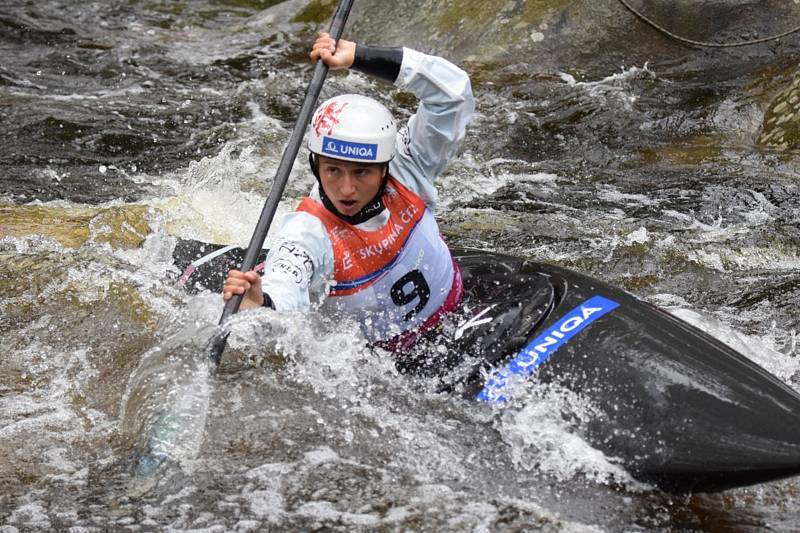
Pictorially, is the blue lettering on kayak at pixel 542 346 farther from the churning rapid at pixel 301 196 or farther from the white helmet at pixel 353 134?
the white helmet at pixel 353 134

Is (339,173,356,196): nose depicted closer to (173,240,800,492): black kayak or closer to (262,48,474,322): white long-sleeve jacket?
(262,48,474,322): white long-sleeve jacket

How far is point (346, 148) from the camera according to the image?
3707 millimetres

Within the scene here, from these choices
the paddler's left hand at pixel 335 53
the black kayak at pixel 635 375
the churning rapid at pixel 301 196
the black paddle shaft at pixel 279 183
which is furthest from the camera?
the paddler's left hand at pixel 335 53

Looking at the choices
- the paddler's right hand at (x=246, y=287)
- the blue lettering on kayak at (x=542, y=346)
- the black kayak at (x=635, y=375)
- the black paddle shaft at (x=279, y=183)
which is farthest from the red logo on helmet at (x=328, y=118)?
the blue lettering on kayak at (x=542, y=346)

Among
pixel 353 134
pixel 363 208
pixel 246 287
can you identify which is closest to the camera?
pixel 246 287

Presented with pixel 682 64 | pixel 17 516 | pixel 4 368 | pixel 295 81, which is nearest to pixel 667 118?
pixel 682 64

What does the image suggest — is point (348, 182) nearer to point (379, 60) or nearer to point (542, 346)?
point (379, 60)

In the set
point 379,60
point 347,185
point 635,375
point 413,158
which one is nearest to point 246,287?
point 347,185

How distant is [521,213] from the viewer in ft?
21.6

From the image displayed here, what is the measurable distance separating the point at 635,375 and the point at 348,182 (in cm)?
125

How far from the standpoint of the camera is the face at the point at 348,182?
3.77 metres

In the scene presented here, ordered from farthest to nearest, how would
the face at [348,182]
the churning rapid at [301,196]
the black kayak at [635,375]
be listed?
1. the face at [348,182]
2. the churning rapid at [301,196]
3. the black kayak at [635,375]

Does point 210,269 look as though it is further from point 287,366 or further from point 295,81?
point 295,81

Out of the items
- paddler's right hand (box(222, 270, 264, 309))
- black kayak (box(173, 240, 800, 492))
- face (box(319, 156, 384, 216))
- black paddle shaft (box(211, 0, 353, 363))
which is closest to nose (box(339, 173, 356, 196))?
face (box(319, 156, 384, 216))
